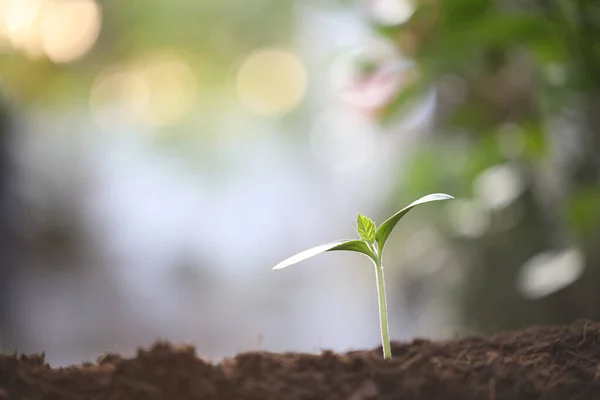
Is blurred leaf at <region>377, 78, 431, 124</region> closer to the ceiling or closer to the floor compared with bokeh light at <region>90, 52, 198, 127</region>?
closer to the floor

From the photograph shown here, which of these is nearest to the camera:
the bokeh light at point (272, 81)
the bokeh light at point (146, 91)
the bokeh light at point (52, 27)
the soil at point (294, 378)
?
the soil at point (294, 378)

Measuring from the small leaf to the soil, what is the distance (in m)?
0.08

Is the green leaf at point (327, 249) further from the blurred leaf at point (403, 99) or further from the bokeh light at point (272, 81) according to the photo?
the bokeh light at point (272, 81)

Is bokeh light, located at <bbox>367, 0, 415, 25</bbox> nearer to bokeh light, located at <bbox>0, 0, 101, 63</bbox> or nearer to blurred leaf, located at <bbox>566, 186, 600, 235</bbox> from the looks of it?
blurred leaf, located at <bbox>566, 186, 600, 235</bbox>

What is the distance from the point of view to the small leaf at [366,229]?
0.47 meters

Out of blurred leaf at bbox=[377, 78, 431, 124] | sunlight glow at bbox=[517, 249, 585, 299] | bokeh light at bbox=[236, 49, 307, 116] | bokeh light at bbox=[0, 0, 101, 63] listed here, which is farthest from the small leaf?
bokeh light at bbox=[236, 49, 307, 116]

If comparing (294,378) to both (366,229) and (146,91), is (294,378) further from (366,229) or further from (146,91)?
(146,91)

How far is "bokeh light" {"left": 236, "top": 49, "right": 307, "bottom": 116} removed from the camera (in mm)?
3664

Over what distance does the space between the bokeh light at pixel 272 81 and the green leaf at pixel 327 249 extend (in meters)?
3.28

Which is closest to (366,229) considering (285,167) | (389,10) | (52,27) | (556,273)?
(556,273)

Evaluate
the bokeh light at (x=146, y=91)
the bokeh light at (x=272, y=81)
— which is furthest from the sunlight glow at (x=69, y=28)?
the bokeh light at (x=272, y=81)

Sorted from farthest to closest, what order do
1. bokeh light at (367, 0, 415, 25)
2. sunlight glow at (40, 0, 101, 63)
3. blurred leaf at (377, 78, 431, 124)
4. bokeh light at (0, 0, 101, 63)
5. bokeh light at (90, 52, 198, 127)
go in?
bokeh light at (90, 52, 198, 127), sunlight glow at (40, 0, 101, 63), bokeh light at (0, 0, 101, 63), blurred leaf at (377, 78, 431, 124), bokeh light at (367, 0, 415, 25)

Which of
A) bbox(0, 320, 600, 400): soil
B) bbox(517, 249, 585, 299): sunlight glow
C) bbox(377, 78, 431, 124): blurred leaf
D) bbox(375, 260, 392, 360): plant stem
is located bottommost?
bbox(0, 320, 600, 400): soil

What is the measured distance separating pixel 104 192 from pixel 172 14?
1028 mm
